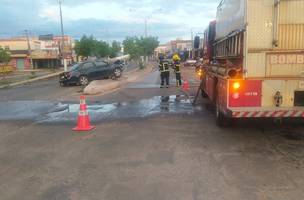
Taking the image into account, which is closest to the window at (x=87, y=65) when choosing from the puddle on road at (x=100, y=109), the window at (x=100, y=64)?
the window at (x=100, y=64)

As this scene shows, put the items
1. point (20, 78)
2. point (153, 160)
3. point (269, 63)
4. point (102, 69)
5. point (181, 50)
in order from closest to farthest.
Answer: point (153, 160)
point (269, 63)
point (102, 69)
point (20, 78)
point (181, 50)

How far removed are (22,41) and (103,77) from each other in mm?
87299

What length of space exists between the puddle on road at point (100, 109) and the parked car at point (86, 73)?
10.7 m

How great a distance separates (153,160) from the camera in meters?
7.02

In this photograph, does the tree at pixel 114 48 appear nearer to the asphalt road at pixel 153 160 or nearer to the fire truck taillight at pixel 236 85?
the asphalt road at pixel 153 160

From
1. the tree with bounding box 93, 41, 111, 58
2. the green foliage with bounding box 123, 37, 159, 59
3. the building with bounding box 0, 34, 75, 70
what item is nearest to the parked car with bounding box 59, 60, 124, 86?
the green foliage with bounding box 123, 37, 159, 59

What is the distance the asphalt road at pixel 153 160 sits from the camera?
5477 mm

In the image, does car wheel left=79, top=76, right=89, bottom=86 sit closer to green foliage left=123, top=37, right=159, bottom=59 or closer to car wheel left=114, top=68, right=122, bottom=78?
car wheel left=114, top=68, right=122, bottom=78

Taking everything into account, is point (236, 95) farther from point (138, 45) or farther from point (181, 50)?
point (138, 45)

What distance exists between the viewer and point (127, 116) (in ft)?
40.4

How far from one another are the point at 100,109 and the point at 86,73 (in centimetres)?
1447

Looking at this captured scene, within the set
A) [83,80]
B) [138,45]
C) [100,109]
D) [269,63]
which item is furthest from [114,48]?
[269,63]

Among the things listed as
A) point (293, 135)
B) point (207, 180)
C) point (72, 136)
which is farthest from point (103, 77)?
point (207, 180)

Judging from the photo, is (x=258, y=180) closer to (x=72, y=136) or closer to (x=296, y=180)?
(x=296, y=180)
